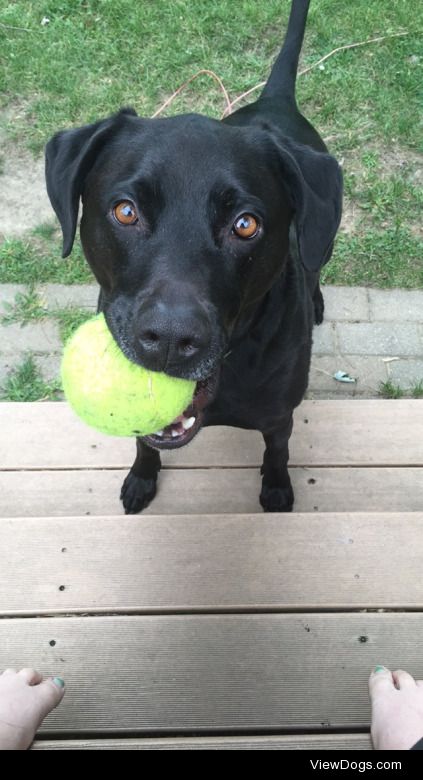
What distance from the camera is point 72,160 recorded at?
1909 millimetres

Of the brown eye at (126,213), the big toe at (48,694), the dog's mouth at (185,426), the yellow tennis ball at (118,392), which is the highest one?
the brown eye at (126,213)

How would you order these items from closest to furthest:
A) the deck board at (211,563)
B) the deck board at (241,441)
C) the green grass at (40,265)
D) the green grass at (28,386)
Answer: the deck board at (211,563), the deck board at (241,441), the green grass at (28,386), the green grass at (40,265)

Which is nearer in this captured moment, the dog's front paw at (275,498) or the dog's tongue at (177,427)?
the dog's tongue at (177,427)

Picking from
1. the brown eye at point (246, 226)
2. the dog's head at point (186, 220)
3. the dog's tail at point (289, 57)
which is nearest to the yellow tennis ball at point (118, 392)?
the dog's head at point (186, 220)

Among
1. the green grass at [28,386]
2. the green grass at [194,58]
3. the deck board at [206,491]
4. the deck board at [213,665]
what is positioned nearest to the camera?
the deck board at [213,665]

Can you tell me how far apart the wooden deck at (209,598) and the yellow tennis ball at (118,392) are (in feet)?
1.99

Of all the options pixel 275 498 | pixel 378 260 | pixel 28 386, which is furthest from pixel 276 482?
pixel 378 260

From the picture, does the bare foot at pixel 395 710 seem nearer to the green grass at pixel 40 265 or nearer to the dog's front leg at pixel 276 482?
the dog's front leg at pixel 276 482

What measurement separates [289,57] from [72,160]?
149 cm

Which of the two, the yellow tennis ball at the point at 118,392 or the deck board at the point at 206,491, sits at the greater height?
the yellow tennis ball at the point at 118,392

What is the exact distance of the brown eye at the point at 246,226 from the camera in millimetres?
1746

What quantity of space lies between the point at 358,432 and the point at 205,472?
2.15 ft
